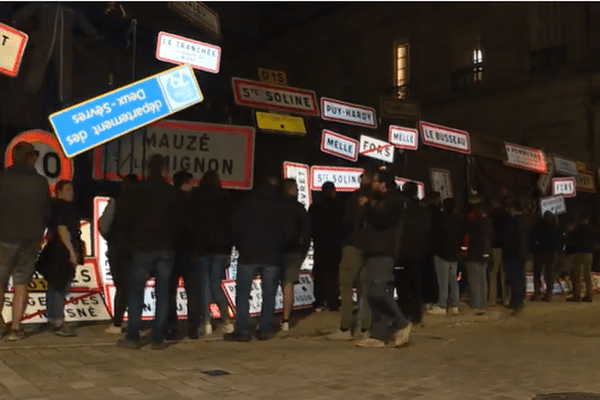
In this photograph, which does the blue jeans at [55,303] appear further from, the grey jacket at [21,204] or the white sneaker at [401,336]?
the white sneaker at [401,336]

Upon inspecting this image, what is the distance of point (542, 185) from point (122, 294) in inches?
510

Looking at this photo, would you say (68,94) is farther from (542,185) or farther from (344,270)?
(542,185)

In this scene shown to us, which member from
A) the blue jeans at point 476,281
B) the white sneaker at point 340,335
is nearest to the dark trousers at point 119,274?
the white sneaker at point 340,335

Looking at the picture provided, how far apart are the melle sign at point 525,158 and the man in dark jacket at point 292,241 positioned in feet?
30.1

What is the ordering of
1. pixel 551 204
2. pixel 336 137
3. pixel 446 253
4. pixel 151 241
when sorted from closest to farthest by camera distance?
pixel 151 241, pixel 446 253, pixel 336 137, pixel 551 204

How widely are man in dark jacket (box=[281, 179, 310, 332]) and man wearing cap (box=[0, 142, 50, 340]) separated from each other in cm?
263

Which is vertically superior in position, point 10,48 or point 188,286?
point 10,48

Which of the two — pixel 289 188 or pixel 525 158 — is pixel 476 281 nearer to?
pixel 289 188

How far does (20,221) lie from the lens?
745 centimetres

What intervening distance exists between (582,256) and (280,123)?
21.0 ft

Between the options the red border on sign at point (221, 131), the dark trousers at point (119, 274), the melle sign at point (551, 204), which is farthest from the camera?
the melle sign at point (551, 204)

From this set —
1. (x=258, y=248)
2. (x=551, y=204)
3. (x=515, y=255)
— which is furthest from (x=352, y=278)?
(x=551, y=204)

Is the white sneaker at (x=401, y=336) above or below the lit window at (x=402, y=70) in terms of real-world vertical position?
below

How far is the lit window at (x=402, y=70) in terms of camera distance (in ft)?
86.9
